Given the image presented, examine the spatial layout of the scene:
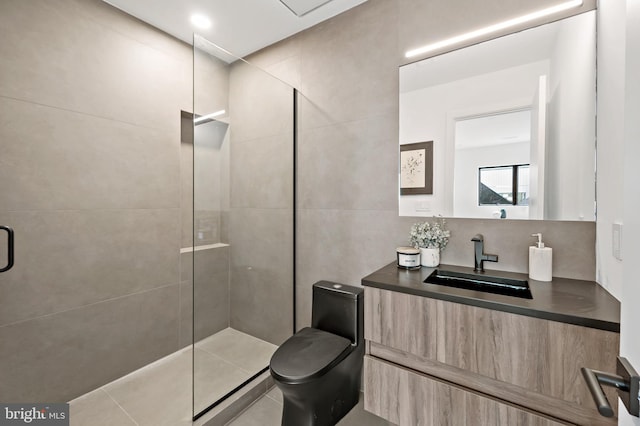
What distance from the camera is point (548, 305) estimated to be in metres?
1.03

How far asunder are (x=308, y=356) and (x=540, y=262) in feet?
4.12

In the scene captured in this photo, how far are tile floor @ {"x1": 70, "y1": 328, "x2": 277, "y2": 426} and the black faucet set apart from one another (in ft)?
5.40

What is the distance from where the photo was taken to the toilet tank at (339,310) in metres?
1.67

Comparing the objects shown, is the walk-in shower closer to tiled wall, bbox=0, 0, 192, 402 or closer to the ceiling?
tiled wall, bbox=0, 0, 192, 402

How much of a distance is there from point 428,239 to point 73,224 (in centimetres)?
230

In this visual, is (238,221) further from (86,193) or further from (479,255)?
(479,255)

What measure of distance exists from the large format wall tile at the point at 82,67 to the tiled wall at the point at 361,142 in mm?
1008

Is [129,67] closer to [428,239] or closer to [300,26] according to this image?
[300,26]

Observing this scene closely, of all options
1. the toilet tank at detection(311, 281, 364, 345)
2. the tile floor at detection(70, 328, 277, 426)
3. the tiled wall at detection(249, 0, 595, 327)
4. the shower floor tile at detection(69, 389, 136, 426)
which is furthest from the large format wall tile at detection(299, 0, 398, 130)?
the shower floor tile at detection(69, 389, 136, 426)

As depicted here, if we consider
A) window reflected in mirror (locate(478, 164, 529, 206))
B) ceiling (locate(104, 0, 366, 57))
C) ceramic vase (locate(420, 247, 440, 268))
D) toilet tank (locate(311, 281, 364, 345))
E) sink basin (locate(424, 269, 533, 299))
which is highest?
ceiling (locate(104, 0, 366, 57))

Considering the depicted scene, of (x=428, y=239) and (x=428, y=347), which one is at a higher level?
(x=428, y=239)

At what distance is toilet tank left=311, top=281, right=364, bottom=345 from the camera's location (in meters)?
1.67

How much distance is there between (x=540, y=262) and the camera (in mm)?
1331

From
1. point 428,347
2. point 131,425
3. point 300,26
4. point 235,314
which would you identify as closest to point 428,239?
point 428,347
